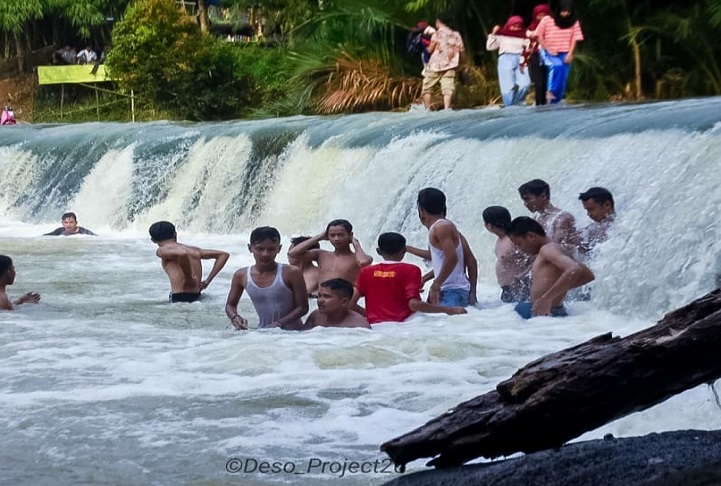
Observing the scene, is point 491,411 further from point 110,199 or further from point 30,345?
point 110,199

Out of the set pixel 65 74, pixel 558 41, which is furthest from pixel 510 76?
pixel 65 74

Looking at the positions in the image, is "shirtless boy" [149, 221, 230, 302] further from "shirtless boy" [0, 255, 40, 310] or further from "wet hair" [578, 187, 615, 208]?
"wet hair" [578, 187, 615, 208]

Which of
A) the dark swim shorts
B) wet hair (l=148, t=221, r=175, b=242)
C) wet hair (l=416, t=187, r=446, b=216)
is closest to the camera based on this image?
wet hair (l=416, t=187, r=446, b=216)

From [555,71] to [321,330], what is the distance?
10.00 meters

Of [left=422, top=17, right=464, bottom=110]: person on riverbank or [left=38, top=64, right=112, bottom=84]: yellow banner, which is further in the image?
[left=38, top=64, right=112, bottom=84]: yellow banner

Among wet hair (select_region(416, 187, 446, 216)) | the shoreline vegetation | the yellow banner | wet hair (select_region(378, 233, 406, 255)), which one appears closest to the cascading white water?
wet hair (select_region(378, 233, 406, 255))

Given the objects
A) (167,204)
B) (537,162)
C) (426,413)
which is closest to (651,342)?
(426,413)

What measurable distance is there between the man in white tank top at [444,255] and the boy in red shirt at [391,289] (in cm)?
41

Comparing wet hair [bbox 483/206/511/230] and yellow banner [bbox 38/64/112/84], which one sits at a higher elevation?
wet hair [bbox 483/206/511/230]

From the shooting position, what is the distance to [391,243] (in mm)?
8883

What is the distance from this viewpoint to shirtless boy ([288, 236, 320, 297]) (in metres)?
10.1

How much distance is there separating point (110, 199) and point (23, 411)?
14.4 metres

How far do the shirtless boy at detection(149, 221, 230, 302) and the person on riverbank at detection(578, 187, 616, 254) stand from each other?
9.23 feet

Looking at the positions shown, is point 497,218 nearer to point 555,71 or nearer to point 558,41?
point 558,41
